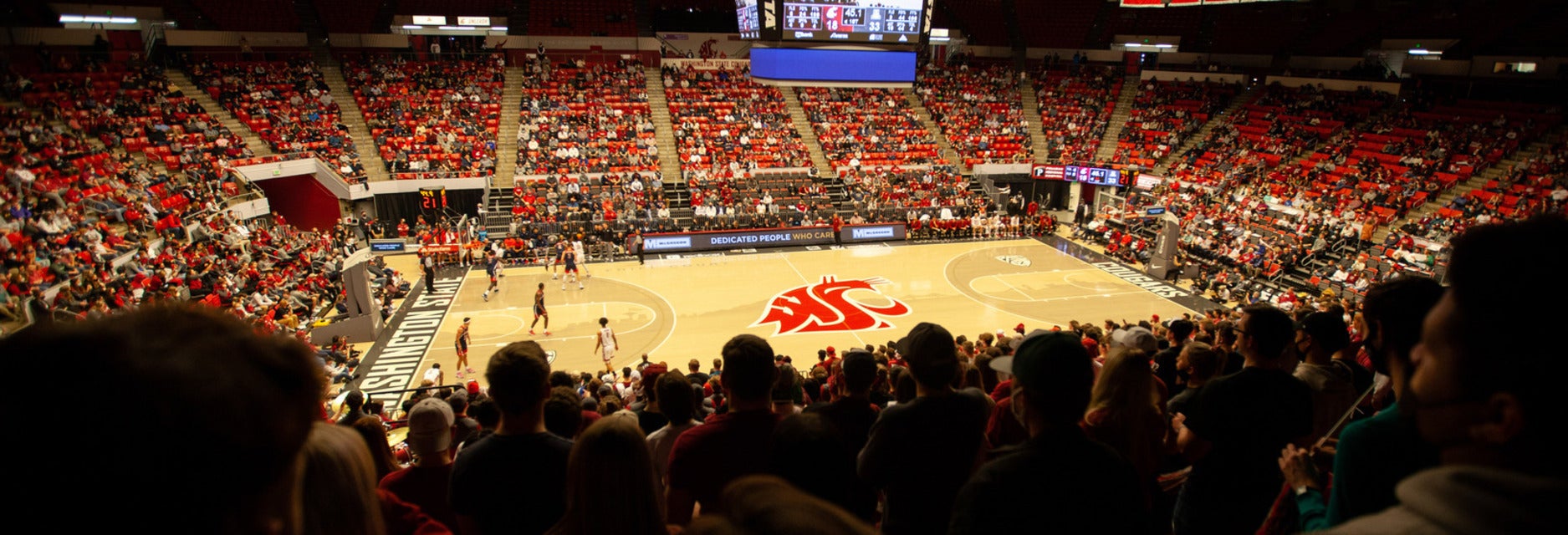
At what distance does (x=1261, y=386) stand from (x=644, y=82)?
34576 millimetres

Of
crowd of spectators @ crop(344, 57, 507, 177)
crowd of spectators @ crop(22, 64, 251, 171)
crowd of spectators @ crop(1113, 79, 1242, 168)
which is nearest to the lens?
crowd of spectators @ crop(22, 64, 251, 171)

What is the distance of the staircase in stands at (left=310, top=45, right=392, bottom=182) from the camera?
2764 cm

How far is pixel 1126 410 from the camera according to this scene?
3.78m

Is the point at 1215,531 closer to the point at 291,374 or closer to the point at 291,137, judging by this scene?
the point at 291,374

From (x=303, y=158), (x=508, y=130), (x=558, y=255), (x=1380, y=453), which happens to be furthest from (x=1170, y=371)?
(x=508, y=130)

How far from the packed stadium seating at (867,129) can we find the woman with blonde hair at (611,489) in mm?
29909

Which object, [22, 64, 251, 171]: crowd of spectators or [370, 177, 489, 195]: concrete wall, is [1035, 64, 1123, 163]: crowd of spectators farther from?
[22, 64, 251, 171]: crowd of spectators

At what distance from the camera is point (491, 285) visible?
66.8ft

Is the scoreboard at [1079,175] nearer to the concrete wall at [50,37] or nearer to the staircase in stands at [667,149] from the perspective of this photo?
the staircase in stands at [667,149]

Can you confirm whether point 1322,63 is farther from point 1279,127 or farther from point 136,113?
point 136,113

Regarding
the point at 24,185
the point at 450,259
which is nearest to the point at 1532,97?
the point at 450,259

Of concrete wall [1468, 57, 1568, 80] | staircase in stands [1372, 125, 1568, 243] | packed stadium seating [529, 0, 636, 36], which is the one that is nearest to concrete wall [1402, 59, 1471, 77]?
concrete wall [1468, 57, 1568, 80]

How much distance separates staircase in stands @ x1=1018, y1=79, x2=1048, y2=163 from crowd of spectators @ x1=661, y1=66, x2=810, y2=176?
457 inches

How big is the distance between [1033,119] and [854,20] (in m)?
24.3
